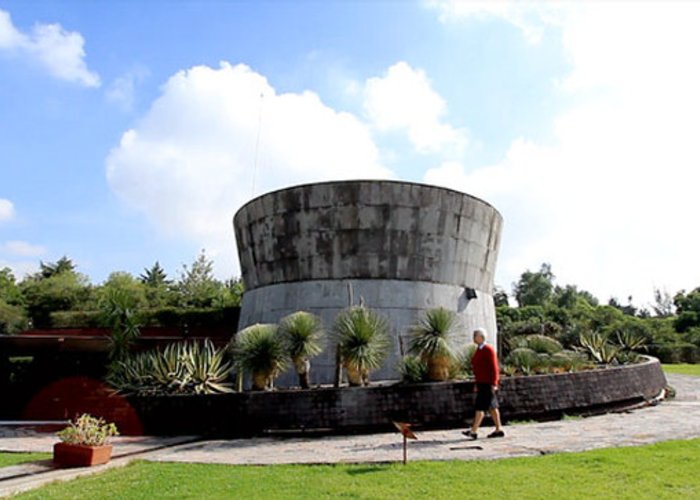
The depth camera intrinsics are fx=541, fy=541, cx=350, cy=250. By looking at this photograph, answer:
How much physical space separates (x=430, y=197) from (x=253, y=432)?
884 cm

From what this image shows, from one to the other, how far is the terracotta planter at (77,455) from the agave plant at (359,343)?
4.54m

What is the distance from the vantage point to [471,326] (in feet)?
55.6

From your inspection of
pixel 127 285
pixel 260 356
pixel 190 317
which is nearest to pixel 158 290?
pixel 127 285

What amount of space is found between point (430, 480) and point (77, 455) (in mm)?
4784

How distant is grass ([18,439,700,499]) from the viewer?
527 centimetres

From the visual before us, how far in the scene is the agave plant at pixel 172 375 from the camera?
10844mm

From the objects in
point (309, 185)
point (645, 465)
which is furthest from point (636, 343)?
point (645, 465)

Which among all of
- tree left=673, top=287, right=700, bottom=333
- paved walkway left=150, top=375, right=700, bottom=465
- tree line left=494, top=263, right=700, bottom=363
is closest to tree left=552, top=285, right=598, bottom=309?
tree line left=494, top=263, right=700, bottom=363

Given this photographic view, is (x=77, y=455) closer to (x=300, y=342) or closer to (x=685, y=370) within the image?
(x=300, y=342)

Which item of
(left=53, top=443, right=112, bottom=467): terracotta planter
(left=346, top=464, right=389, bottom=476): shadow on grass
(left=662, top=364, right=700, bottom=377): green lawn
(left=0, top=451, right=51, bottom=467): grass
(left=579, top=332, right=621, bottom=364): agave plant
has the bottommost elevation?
(left=0, top=451, right=51, bottom=467): grass

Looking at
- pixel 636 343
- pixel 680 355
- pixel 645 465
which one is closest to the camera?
pixel 645 465

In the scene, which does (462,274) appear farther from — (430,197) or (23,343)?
(23,343)

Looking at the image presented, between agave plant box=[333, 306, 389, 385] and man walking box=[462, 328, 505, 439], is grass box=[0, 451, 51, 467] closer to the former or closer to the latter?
agave plant box=[333, 306, 389, 385]

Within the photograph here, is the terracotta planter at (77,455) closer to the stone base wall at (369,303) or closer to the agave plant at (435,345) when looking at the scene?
the agave plant at (435,345)
